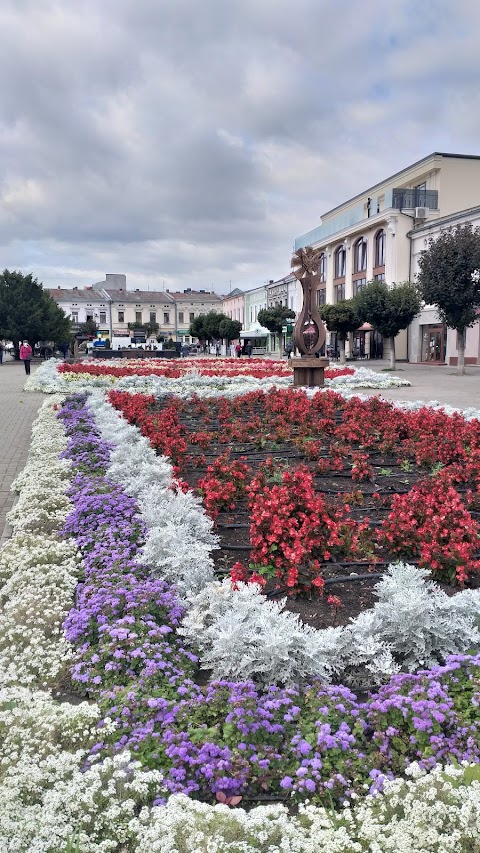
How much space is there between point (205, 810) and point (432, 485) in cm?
381

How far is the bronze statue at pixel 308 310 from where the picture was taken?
15867 mm

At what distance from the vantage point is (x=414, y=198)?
40.2 meters

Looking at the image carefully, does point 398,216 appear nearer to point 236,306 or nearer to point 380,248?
point 380,248

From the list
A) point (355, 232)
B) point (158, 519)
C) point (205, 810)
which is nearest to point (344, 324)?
point (355, 232)

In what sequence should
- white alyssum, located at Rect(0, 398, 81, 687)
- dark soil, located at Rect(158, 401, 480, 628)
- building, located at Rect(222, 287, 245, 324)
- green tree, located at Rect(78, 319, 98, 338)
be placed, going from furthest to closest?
1. green tree, located at Rect(78, 319, 98, 338)
2. building, located at Rect(222, 287, 245, 324)
3. dark soil, located at Rect(158, 401, 480, 628)
4. white alyssum, located at Rect(0, 398, 81, 687)

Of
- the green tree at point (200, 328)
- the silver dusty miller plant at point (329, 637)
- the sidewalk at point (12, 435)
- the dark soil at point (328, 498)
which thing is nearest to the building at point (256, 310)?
the green tree at point (200, 328)

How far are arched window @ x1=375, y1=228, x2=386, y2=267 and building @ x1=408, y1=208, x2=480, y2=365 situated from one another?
2.91m

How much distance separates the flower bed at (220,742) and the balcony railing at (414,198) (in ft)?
135

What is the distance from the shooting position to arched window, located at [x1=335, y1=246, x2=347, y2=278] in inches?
1989

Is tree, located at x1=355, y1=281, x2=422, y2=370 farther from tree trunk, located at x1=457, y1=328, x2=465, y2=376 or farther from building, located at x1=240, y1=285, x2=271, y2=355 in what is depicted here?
building, located at x1=240, y1=285, x2=271, y2=355

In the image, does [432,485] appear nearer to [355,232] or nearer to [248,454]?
[248,454]

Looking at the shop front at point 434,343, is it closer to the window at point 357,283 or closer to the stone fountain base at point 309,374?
the window at point 357,283

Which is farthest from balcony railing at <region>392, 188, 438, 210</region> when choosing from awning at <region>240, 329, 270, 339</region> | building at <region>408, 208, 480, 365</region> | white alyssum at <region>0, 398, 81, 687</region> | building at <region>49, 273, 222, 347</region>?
building at <region>49, 273, 222, 347</region>

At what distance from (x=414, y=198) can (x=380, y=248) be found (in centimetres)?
423
